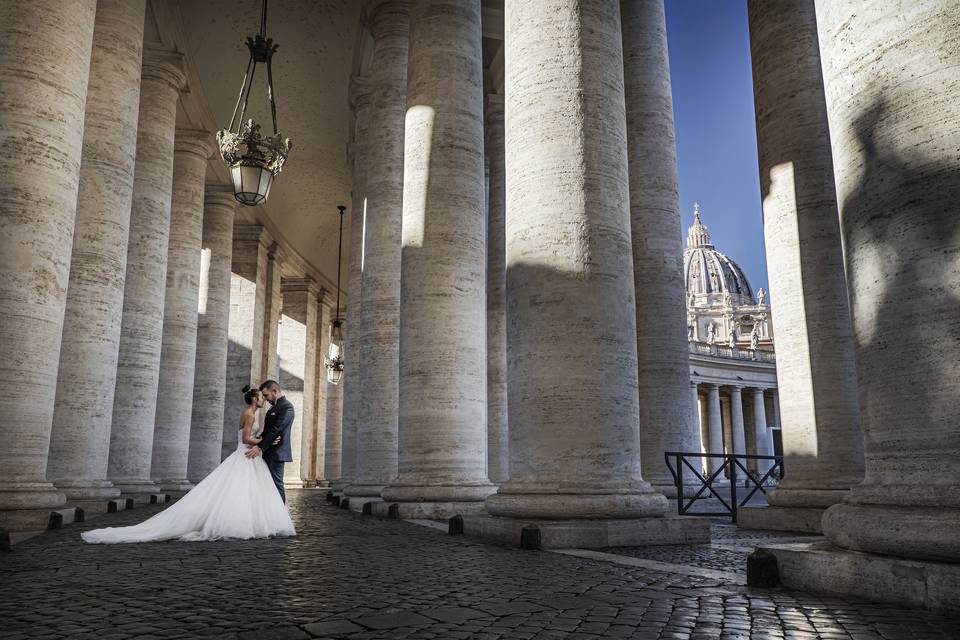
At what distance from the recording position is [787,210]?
17656 mm

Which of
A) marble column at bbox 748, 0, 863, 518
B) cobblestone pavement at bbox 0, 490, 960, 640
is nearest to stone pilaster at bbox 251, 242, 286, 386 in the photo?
marble column at bbox 748, 0, 863, 518

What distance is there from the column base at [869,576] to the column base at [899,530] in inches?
3.7

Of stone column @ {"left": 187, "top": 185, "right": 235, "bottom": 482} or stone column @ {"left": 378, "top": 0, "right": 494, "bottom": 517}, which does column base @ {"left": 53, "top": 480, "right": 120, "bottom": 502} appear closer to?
stone column @ {"left": 378, "top": 0, "right": 494, "bottom": 517}

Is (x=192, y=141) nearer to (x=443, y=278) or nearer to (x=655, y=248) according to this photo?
(x=443, y=278)

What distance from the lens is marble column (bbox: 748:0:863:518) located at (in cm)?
1634

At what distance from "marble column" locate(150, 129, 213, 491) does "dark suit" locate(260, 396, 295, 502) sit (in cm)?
1763

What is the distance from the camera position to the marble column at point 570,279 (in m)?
13.0

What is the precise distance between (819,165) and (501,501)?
1050cm

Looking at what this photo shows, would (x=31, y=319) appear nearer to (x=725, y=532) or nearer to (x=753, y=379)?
(x=725, y=532)

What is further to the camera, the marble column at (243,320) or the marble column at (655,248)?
the marble column at (243,320)

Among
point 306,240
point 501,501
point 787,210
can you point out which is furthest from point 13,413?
point 306,240

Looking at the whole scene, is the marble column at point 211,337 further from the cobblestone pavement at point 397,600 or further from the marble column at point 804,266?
the marble column at point 804,266

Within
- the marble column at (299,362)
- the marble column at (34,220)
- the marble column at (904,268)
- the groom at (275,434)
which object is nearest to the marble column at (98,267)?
the marble column at (34,220)

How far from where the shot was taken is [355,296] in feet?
113
